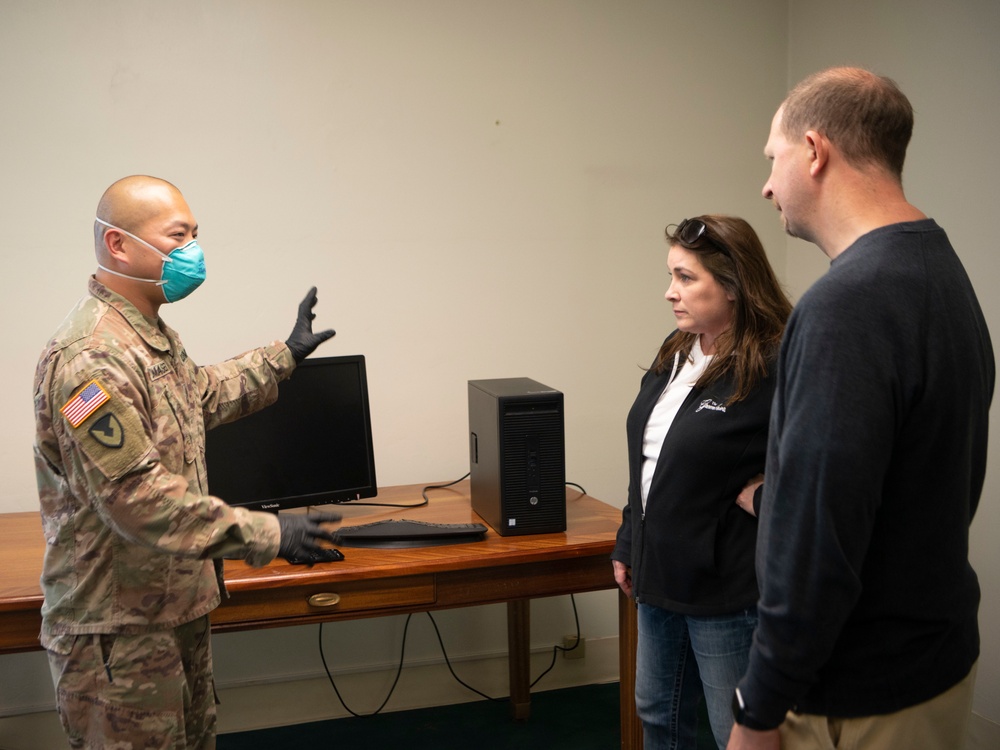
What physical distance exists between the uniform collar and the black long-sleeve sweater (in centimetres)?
121

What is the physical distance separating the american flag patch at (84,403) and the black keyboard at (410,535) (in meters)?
0.85

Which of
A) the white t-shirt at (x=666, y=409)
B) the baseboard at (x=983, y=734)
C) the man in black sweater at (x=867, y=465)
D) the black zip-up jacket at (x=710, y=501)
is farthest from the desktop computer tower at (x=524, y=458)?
the baseboard at (x=983, y=734)

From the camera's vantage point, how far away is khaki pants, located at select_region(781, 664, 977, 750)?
3.41 feet

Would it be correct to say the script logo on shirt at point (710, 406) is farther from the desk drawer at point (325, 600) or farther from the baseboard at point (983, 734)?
the baseboard at point (983, 734)

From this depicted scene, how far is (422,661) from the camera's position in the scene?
9.61 ft

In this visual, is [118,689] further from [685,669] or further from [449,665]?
[449,665]

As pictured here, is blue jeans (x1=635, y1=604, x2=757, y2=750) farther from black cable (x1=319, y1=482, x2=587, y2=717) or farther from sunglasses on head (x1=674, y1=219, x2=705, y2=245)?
black cable (x1=319, y1=482, x2=587, y2=717)

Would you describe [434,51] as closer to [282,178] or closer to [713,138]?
[282,178]

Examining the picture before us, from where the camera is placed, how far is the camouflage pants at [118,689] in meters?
1.58

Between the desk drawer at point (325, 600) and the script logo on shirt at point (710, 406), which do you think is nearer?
the script logo on shirt at point (710, 406)

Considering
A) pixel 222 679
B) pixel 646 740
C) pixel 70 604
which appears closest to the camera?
pixel 70 604

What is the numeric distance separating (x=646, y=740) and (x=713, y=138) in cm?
208

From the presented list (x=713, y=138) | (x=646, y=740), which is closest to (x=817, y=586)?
(x=646, y=740)

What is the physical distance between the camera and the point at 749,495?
1.68 m
